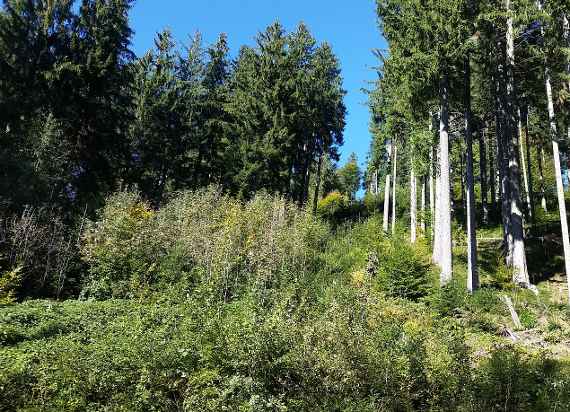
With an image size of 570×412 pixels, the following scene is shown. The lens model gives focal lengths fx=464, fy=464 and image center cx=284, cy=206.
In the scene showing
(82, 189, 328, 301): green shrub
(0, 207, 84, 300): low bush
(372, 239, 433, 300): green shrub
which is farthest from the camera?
(372, 239, 433, 300): green shrub

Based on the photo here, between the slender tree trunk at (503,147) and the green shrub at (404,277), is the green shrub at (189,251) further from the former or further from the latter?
the slender tree trunk at (503,147)

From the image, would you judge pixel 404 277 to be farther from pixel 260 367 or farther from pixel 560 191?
pixel 260 367

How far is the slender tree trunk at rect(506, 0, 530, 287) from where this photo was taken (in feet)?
48.2

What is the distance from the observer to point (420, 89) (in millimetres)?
15094

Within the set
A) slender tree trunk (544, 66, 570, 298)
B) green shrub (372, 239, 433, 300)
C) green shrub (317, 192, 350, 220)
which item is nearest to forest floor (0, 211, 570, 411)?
green shrub (372, 239, 433, 300)

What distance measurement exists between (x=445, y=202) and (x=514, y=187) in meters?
3.13

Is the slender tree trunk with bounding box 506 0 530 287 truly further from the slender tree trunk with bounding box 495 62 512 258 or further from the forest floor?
the forest floor

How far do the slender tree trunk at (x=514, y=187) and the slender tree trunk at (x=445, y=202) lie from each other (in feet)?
8.15

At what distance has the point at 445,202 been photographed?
14344 millimetres

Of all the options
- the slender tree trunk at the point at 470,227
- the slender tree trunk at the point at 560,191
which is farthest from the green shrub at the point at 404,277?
the slender tree trunk at the point at 560,191

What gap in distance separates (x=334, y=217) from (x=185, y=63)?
44.3 feet

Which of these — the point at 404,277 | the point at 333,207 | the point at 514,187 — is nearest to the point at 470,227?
the point at 514,187

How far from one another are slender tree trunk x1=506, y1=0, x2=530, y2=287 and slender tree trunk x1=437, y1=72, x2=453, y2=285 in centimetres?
248

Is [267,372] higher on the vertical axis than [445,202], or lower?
lower
